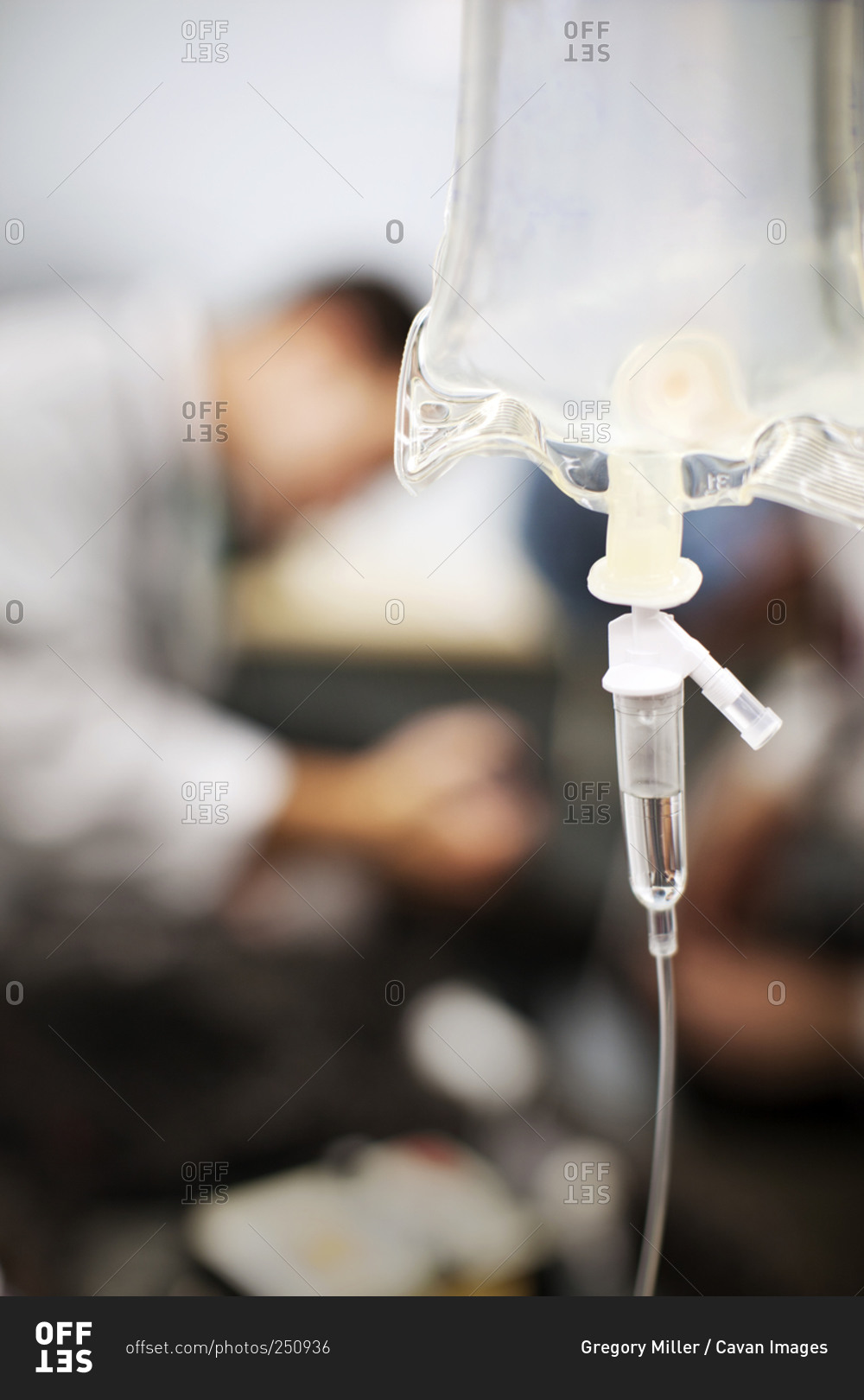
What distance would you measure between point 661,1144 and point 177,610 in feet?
1.97

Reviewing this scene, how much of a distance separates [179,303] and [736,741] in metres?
0.57

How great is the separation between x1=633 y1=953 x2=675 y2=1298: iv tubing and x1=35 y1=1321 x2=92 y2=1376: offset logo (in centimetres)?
49

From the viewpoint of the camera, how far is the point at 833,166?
21.7 inches

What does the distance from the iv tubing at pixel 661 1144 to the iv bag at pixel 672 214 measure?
0.38 metres

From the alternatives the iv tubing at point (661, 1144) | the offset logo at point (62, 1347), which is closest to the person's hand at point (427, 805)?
the iv tubing at point (661, 1144)

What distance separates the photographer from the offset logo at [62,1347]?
3.01 feet

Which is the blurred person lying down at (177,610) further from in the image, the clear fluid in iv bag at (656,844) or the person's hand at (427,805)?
the clear fluid in iv bag at (656,844)

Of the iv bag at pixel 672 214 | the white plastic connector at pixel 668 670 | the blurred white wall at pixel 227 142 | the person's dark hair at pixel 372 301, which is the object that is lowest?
the white plastic connector at pixel 668 670

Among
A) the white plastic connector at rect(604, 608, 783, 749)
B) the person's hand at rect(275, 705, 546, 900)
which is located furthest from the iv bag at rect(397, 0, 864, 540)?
the person's hand at rect(275, 705, 546, 900)

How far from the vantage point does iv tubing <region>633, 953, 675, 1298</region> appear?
77 centimetres

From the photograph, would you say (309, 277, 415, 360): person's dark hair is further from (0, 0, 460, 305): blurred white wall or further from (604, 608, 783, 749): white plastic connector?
(604, 608, 783, 749): white plastic connector

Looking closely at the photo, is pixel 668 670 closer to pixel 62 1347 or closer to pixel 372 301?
pixel 372 301

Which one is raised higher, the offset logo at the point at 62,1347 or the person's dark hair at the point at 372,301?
the person's dark hair at the point at 372,301

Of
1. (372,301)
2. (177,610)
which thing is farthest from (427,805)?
(372,301)
